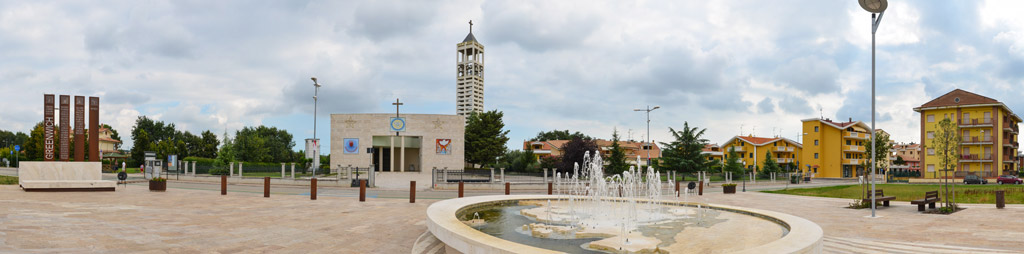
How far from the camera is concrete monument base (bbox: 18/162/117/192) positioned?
725 inches

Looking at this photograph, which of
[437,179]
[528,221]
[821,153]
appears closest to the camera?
[528,221]

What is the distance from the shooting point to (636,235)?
7.89 meters

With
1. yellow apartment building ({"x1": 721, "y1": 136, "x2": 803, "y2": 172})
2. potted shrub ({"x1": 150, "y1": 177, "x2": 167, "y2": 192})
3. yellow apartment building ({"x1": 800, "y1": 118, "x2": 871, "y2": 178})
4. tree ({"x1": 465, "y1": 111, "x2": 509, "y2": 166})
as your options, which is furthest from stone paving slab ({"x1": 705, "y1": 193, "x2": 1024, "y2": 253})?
yellow apartment building ({"x1": 721, "y1": 136, "x2": 803, "y2": 172})

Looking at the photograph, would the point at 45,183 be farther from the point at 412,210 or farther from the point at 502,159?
the point at 502,159

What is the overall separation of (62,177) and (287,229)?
52.5 ft

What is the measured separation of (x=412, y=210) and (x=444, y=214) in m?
5.30

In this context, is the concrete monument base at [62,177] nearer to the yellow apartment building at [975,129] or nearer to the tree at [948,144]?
the tree at [948,144]

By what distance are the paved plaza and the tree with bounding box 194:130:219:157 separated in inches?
2552

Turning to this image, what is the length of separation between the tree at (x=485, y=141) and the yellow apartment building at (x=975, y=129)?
4344 centimetres

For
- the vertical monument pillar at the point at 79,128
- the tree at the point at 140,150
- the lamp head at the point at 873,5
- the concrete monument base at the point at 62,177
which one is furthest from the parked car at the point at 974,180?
the tree at the point at 140,150

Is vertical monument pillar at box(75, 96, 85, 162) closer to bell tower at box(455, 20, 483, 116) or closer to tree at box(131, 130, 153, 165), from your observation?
tree at box(131, 130, 153, 165)

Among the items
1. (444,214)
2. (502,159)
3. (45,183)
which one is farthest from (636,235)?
(502,159)

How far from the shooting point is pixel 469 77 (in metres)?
97.1

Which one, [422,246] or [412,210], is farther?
[412,210]
